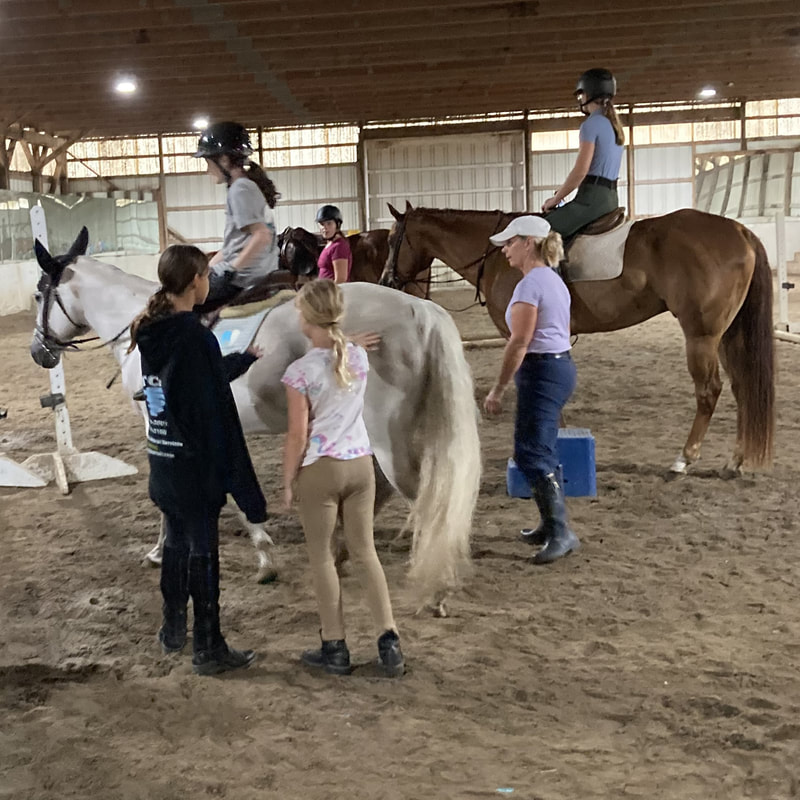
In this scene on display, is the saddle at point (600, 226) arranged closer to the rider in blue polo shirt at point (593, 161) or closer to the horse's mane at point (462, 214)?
the rider in blue polo shirt at point (593, 161)

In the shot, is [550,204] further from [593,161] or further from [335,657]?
[335,657]

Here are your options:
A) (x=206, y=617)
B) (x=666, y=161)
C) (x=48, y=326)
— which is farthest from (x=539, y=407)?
(x=666, y=161)

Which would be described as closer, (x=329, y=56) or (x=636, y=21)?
A: (x=636, y=21)

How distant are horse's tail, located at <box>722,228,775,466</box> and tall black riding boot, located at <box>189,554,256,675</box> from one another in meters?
3.47

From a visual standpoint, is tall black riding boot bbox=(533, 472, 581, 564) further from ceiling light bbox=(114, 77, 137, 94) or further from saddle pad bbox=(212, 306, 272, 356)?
ceiling light bbox=(114, 77, 137, 94)

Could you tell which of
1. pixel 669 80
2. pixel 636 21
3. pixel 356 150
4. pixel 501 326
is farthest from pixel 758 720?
pixel 356 150

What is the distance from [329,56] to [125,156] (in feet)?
40.5

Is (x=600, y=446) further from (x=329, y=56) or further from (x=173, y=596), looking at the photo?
(x=329, y=56)

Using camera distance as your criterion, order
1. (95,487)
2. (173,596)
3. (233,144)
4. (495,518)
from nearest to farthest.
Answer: (173,596) → (233,144) → (495,518) → (95,487)

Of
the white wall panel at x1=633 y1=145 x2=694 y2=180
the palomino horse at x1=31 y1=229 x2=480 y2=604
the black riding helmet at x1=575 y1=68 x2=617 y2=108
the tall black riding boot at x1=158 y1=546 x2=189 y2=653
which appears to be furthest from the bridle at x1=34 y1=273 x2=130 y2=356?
the white wall panel at x1=633 y1=145 x2=694 y2=180

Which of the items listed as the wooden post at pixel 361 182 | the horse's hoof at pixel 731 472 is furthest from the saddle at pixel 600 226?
the wooden post at pixel 361 182

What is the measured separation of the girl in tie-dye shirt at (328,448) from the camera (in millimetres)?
2812

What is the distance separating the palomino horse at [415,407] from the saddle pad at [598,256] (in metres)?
2.50

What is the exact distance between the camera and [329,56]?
12.7 m
